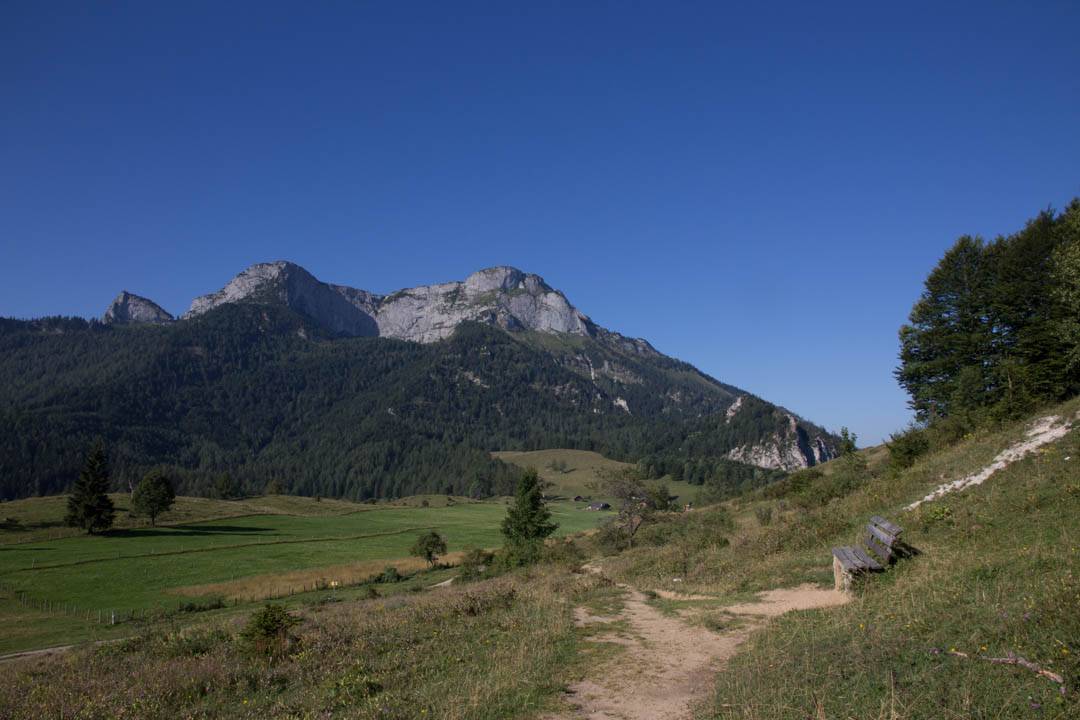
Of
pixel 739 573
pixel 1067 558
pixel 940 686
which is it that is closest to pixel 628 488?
pixel 739 573

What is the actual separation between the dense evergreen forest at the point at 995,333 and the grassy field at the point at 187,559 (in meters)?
56.9

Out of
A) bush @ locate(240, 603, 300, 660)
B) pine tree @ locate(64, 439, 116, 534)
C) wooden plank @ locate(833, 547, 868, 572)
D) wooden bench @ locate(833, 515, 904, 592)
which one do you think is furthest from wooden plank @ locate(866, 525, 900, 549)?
pine tree @ locate(64, 439, 116, 534)

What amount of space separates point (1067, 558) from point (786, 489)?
141ft

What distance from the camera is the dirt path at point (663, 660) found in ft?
27.8

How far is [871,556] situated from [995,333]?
3683 centimetres

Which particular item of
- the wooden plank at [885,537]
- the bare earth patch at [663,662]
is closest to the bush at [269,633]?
the bare earth patch at [663,662]

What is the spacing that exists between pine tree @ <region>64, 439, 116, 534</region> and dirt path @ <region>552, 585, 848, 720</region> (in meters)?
94.6

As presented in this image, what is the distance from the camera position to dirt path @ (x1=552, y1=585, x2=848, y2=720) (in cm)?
848

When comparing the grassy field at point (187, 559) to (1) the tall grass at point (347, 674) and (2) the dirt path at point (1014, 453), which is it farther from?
(2) the dirt path at point (1014, 453)

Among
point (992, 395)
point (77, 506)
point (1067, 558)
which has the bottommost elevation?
point (77, 506)

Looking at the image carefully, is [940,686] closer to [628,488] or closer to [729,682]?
[729,682]

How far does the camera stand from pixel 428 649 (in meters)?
12.8

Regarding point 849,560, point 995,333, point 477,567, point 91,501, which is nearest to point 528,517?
point 477,567

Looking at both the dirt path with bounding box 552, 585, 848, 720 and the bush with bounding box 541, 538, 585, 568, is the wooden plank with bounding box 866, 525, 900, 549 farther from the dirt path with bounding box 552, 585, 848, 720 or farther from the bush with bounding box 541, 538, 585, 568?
the bush with bounding box 541, 538, 585, 568
